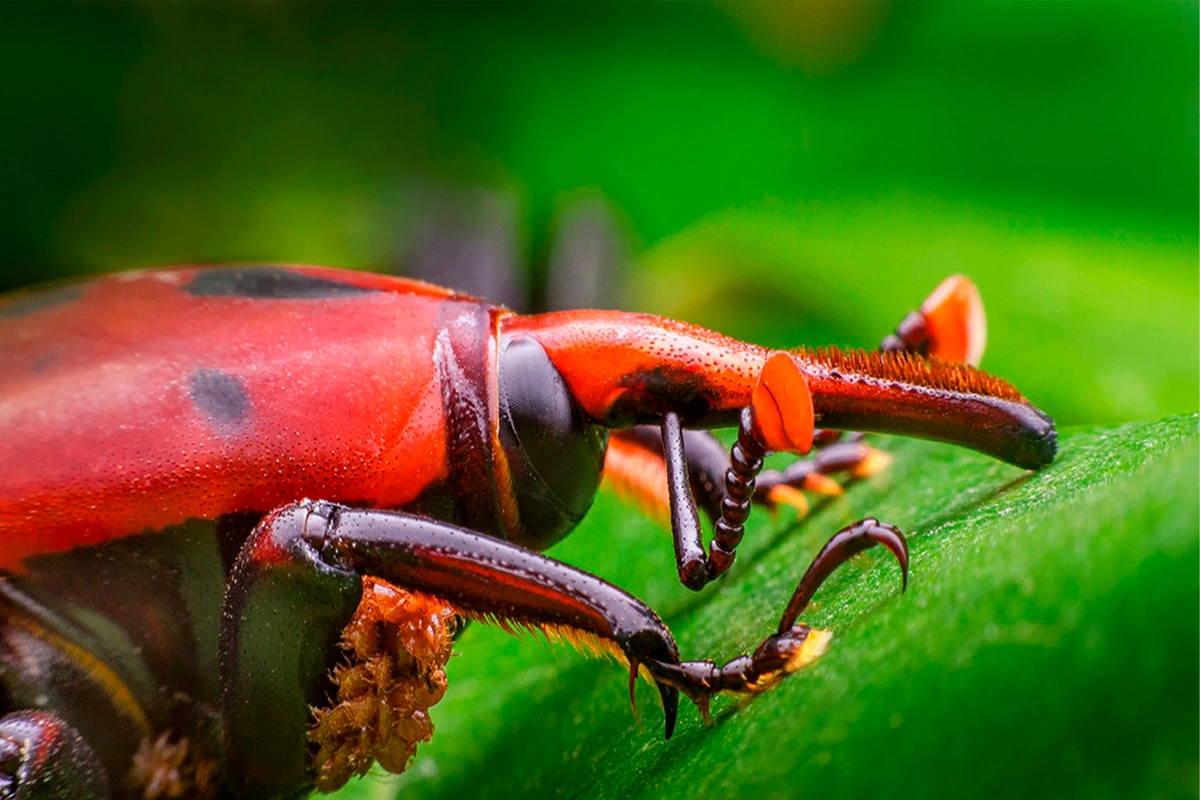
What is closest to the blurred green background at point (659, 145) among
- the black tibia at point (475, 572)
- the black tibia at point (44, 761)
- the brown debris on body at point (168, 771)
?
the black tibia at point (475, 572)

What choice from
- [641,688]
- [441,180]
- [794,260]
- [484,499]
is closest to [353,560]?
[484,499]

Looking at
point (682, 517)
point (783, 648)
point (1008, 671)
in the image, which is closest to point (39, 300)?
point (682, 517)

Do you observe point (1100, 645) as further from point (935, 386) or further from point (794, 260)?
point (794, 260)

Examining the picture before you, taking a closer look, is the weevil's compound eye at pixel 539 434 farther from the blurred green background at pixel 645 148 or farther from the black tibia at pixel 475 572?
the blurred green background at pixel 645 148

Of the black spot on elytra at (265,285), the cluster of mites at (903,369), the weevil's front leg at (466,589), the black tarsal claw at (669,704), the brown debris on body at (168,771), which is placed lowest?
the brown debris on body at (168,771)

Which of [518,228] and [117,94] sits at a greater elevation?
[117,94]

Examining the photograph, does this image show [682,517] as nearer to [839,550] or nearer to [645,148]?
[839,550]
